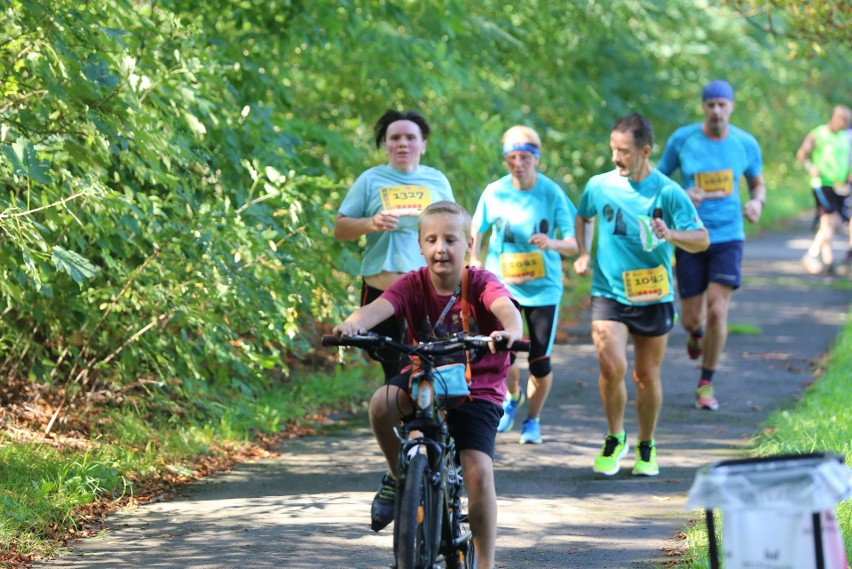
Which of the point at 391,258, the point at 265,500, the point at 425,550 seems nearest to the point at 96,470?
the point at 265,500

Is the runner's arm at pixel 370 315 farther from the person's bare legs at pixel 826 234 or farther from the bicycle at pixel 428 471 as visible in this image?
the person's bare legs at pixel 826 234

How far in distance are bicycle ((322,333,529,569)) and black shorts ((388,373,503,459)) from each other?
0.08m

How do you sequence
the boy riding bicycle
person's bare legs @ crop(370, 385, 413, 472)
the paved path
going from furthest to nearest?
the paved path, person's bare legs @ crop(370, 385, 413, 472), the boy riding bicycle

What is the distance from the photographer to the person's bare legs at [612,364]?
805 cm

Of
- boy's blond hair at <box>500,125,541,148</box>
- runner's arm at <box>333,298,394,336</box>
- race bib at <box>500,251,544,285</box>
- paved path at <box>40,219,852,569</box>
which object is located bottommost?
paved path at <box>40,219,852,569</box>

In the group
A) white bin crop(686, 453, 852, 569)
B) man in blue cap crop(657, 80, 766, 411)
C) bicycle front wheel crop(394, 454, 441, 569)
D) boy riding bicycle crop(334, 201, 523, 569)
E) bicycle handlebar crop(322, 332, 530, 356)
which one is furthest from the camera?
man in blue cap crop(657, 80, 766, 411)

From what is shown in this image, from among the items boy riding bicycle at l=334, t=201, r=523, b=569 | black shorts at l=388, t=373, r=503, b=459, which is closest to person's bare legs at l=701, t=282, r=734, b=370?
boy riding bicycle at l=334, t=201, r=523, b=569

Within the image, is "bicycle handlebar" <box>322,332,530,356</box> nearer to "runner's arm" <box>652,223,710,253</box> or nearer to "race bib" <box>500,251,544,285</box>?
"runner's arm" <box>652,223,710,253</box>

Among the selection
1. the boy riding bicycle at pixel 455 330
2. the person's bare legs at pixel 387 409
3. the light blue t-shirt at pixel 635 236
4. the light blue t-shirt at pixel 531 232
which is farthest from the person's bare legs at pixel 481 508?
the light blue t-shirt at pixel 531 232

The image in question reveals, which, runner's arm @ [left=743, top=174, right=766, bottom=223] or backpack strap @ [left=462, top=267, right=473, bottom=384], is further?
runner's arm @ [left=743, top=174, right=766, bottom=223]

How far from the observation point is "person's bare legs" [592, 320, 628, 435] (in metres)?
8.05

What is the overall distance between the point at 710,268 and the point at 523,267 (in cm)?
210

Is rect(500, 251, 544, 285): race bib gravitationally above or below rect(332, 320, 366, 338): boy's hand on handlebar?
above

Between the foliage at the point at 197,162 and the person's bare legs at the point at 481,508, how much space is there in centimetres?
210
